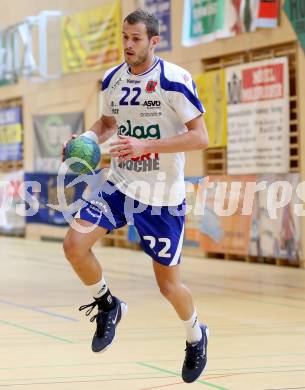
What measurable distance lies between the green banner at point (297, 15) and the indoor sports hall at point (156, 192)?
34 mm

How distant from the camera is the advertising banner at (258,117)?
51.1ft

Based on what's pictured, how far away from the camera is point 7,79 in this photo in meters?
24.6

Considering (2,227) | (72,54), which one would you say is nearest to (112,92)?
(72,54)

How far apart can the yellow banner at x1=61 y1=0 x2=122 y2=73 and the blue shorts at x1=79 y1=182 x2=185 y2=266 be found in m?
13.9

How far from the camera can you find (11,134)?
25.7 m

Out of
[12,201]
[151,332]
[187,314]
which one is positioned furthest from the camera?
[12,201]

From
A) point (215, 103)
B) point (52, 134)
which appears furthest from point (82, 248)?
point (52, 134)

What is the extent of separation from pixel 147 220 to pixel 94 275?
535 mm

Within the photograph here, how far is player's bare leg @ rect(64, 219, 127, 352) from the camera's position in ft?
19.7

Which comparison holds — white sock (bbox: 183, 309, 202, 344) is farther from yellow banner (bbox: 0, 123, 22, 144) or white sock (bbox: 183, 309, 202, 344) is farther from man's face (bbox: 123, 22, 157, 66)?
yellow banner (bbox: 0, 123, 22, 144)

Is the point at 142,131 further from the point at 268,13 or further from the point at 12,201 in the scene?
the point at 12,201

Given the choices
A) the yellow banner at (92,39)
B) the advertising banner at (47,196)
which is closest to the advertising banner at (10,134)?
the advertising banner at (47,196)

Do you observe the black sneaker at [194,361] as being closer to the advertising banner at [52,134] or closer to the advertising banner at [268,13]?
the advertising banner at [268,13]

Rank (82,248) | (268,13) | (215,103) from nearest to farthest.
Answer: (82,248) < (268,13) < (215,103)
